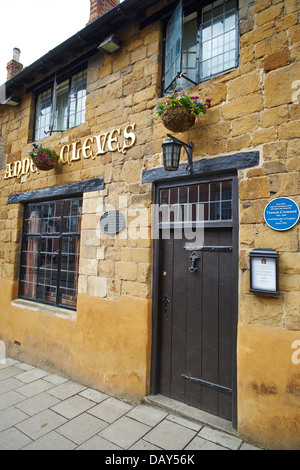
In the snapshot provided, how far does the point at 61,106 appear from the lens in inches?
218

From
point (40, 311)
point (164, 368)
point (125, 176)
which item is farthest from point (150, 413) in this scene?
point (125, 176)

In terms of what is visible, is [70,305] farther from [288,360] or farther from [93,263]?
[288,360]

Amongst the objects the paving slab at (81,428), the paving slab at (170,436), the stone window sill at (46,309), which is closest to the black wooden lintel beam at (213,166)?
the stone window sill at (46,309)

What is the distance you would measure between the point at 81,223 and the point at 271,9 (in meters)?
3.67

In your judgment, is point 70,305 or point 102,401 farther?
point 70,305

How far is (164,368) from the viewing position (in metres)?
3.58

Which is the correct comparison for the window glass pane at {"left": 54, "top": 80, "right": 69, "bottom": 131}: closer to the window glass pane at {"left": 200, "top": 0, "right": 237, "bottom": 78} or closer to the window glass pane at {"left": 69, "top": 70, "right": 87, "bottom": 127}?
the window glass pane at {"left": 69, "top": 70, "right": 87, "bottom": 127}

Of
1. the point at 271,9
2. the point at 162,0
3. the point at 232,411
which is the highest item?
the point at 162,0

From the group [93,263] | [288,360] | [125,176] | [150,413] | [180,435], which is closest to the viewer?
[288,360]

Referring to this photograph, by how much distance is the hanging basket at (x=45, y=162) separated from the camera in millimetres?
4832

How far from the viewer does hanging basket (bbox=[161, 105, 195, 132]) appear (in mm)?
3098

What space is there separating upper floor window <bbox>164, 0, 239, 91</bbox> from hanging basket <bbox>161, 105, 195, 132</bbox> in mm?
513
